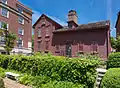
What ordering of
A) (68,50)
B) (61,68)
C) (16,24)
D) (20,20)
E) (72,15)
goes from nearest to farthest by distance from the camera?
(61,68), (68,50), (72,15), (16,24), (20,20)

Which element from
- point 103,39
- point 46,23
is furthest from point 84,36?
point 46,23

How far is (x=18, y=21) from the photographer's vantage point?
3297cm

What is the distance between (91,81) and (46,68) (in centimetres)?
304

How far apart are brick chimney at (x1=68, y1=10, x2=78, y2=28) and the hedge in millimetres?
13777

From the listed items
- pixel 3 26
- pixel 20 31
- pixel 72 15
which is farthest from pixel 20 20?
pixel 72 15

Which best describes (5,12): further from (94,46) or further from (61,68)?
(61,68)

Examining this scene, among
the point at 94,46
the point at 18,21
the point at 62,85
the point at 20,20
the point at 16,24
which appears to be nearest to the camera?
the point at 62,85

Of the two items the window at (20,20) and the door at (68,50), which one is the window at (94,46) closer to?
the door at (68,50)

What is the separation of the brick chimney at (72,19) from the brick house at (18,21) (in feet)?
41.3

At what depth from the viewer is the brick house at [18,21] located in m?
29.1

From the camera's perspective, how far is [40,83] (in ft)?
27.2

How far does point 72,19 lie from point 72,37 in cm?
322

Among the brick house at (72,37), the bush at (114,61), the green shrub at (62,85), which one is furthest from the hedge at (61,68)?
the brick house at (72,37)

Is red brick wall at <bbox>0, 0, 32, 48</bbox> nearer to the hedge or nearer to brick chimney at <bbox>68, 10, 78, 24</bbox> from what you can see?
brick chimney at <bbox>68, 10, 78, 24</bbox>
